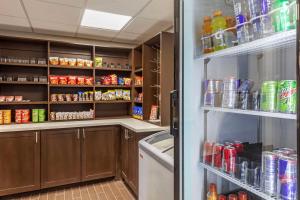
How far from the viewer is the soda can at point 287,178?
84cm

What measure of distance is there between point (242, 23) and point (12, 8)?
2.64 meters

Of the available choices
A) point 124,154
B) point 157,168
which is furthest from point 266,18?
point 124,154

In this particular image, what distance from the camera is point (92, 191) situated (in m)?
3.09

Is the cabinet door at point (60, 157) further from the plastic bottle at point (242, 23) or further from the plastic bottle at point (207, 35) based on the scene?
the plastic bottle at point (242, 23)

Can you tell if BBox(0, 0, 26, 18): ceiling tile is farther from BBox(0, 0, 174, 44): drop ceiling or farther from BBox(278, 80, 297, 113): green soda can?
BBox(278, 80, 297, 113): green soda can

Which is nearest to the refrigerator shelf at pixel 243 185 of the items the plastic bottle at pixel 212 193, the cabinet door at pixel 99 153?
the plastic bottle at pixel 212 193

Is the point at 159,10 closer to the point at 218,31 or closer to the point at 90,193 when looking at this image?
the point at 218,31

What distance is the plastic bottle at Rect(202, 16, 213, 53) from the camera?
1.24 meters

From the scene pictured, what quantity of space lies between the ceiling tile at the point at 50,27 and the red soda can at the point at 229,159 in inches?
113

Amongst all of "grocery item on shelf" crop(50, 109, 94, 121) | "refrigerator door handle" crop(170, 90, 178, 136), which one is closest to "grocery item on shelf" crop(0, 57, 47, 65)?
"grocery item on shelf" crop(50, 109, 94, 121)

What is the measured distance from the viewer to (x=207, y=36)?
4.14 feet

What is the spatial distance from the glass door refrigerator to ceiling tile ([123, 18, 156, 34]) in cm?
177

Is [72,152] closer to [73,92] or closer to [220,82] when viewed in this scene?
[73,92]

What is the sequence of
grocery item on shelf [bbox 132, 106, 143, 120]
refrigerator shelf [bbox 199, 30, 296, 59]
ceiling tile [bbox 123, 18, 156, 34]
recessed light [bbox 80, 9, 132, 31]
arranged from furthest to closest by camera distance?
1. grocery item on shelf [bbox 132, 106, 143, 120]
2. ceiling tile [bbox 123, 18, 156, 34]
3. recessed light [bbox 80, 9, 132, 31]
4. refrigerator shelf [bbox 199, 30, 296, 59]
